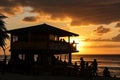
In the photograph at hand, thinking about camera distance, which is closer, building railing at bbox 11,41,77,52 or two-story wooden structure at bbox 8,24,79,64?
building railing at bbox 11,41,77,52

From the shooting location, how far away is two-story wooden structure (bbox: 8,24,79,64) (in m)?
43.5

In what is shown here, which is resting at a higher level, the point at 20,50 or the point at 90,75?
the point at 20,50

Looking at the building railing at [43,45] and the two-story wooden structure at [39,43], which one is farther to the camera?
the two-story wooden structure at [39,43]

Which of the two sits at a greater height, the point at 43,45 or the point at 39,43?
the point at 39,43

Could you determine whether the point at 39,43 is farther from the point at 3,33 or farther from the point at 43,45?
the point at 3,33

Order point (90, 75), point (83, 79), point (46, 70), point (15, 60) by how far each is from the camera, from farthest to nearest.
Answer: point (15, 60) → point (46, 70) → point (90, 75) → point (83, 79)

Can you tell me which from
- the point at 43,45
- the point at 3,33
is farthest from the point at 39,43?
the point at 3,33

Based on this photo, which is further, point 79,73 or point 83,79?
point 79,73

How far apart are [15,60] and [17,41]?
3229 millimetres

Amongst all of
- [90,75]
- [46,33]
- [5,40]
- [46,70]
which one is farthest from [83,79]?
[5,40]

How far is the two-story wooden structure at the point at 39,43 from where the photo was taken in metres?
43.5

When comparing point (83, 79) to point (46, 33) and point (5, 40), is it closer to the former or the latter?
point (46, 33)

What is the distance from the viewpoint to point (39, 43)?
43406 mm

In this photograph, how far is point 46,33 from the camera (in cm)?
4519
